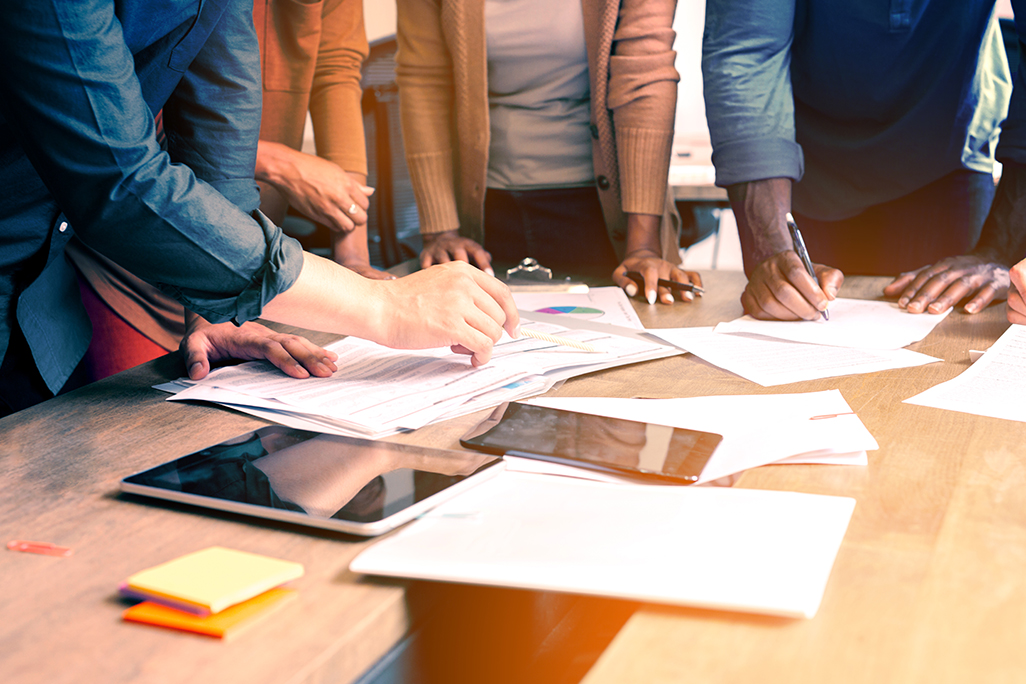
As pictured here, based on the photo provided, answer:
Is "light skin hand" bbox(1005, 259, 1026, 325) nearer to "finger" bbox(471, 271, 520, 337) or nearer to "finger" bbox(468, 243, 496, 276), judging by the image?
"finger" bbox(471, 271, 520, 337)

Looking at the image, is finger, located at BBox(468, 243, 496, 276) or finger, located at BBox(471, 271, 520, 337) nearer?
finger, located at BBox(471, 271, 520, 337)

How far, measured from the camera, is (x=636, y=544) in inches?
18.7

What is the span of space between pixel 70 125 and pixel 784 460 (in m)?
0.64

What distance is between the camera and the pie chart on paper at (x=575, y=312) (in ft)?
4.03

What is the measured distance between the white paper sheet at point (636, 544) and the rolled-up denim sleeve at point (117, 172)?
0.34 m

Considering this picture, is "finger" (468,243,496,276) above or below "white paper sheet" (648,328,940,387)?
above

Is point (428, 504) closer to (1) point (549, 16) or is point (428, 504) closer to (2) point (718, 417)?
(2) point (718, 417)

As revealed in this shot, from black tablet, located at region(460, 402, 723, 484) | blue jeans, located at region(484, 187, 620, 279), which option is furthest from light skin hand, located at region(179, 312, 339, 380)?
blue jeans, located at region(484, 187, 620, 279)

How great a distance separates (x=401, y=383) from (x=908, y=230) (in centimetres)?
134

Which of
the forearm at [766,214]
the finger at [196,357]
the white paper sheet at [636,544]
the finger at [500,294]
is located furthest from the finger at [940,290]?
the finger at [196,357]

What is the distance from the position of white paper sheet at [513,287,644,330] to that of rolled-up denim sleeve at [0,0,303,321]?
557mm

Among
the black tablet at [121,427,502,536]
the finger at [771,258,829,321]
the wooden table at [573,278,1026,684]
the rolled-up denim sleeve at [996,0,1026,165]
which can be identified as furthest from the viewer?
the rolled-up denim sleeve at [996,0,1026,165]

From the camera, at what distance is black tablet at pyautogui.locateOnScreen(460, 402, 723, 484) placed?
1.97 feet

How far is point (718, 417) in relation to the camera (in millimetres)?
749
